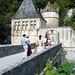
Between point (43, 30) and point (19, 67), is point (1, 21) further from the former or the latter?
point (19, 67)

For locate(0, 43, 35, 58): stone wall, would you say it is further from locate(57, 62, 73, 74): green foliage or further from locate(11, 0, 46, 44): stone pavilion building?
locate(11, 0, 46, 44): stone pavilion building

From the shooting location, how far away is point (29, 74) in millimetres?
4754

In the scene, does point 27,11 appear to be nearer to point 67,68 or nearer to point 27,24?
point 27,24

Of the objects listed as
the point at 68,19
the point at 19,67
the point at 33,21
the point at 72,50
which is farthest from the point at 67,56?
the point at 19,67

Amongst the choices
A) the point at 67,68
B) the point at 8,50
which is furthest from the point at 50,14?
the point at 67,68

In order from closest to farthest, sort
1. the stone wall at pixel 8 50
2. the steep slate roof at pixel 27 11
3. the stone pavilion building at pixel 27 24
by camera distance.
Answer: the stone wall at pixel 8 50 → the stone pavilion building at pixel 27 24 → the steep slate roof at pixel 27 11

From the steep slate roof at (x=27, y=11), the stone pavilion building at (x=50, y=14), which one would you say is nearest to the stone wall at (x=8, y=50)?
the steep slate roof at (x=27, y=11)

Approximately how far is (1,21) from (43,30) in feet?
30.1

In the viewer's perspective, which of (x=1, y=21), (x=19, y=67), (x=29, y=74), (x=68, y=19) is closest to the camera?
(x=19, y=67)

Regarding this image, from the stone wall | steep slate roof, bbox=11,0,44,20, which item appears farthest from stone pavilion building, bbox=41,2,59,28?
the stone wall

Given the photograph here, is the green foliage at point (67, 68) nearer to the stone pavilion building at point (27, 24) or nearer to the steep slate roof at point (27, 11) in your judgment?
the stone pavilion building at point (27, 24)

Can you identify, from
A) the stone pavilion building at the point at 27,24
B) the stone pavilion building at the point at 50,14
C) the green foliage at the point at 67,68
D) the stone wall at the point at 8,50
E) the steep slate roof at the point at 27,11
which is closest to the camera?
the green foliage at the point at 67,68

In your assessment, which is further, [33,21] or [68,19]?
[68,19]

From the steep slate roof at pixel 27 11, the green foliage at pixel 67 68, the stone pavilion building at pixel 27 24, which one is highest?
the steep slate roof at pixel 27 11
